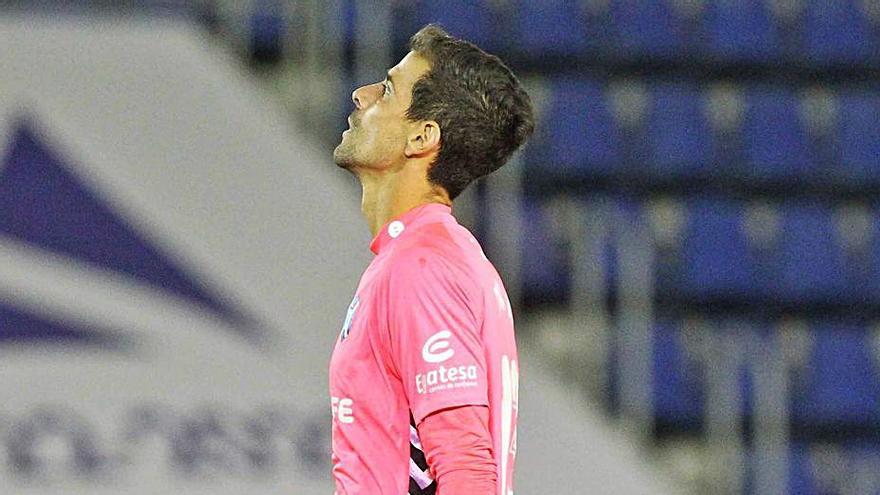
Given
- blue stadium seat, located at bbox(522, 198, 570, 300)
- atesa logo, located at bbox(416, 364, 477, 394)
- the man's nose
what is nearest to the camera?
atesa logo, located at bbox(416, 364, 477, 394)

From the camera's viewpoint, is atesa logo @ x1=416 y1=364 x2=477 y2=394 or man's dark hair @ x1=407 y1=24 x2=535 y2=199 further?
man's dark hair @ x1=407 y1=24 x2=535 y2=199

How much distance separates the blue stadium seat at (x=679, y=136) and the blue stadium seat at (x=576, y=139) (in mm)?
197

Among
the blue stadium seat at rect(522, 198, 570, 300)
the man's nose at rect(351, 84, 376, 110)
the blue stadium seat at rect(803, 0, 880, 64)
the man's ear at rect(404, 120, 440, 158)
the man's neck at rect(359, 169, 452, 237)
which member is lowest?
the man's neck at rect(359, 169, 452, 237)

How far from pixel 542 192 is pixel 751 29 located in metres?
1.28

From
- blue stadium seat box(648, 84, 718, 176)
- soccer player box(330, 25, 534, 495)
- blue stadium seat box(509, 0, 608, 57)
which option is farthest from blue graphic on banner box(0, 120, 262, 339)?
soccer player box(330, 25, 534, 495)

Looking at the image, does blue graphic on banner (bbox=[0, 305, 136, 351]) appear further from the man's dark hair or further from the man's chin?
the man's dark hair

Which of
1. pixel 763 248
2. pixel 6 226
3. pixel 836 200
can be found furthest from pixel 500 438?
pixel 836 200

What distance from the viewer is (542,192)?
6.75 metres

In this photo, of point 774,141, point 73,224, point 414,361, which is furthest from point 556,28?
point 414,361

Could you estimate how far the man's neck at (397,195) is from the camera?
2801mm

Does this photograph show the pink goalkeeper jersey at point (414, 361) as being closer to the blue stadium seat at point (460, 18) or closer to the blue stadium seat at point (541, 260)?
the blue stadium seat at point (541, 260)

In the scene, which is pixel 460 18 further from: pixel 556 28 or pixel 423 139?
pixel 423 139

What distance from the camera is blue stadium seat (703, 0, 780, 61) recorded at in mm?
7188

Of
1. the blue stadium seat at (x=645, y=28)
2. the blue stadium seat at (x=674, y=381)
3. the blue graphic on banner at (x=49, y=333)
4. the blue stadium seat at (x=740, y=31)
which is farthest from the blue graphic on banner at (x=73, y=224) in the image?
the blue stadium seat at (x=740, y=31)
